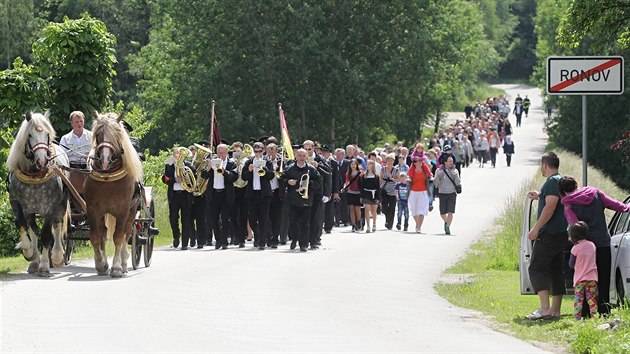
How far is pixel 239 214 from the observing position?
2803 cm

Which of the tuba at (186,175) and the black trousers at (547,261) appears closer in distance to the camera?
the black trousers at (547,261)

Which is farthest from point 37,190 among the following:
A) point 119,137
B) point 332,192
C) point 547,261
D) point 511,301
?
point 332,192

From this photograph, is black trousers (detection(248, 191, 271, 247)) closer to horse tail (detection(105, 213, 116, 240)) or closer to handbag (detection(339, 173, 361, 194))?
handbag (detection(339, 173, 361, 194))

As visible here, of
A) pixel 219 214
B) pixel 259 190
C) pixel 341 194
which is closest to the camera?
pixel 259 190

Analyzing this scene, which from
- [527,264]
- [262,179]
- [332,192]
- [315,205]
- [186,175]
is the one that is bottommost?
[332,192]

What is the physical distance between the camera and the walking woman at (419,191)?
3303cm

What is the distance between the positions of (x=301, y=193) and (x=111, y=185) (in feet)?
25.2

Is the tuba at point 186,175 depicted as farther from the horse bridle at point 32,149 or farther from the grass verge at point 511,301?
the horse bridle at point 32,149

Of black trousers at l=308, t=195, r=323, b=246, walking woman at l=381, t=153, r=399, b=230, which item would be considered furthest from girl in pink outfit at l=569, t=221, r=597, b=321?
walking woman at l=381, t=153, r=399, b=230

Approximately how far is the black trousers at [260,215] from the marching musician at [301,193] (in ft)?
1.85

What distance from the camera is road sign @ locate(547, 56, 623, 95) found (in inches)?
693

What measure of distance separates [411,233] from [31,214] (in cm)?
1478

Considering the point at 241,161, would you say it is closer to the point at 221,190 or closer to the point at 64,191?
the point at 221,190

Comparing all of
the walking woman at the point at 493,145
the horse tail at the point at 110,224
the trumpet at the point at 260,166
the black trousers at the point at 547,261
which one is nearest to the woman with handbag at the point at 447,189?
the trumpet at the point at 260,166
